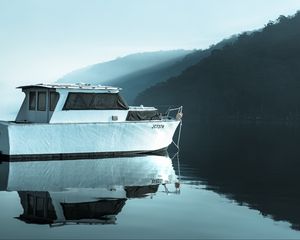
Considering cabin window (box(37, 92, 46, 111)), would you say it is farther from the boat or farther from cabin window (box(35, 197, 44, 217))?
cabin window (box(35, 197, 44, 217))

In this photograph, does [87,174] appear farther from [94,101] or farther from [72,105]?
[94,101]

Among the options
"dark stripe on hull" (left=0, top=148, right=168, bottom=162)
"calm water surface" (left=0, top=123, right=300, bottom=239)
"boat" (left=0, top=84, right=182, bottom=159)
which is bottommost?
"dark stripe on hull" (left=0, top=148, right=168, bottom=162)

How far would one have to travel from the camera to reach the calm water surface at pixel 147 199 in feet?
39.4

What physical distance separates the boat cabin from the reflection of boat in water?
7.54 ft

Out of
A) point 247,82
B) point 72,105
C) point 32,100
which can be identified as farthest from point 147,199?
point 247,82

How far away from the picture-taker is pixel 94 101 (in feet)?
90.0

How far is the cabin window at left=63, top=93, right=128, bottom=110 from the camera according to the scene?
88.0ft

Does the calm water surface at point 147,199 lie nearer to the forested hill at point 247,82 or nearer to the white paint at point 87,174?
the white paint at point 87,174

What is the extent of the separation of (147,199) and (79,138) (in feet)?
37.9

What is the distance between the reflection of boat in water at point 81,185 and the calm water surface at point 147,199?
0.08 feet

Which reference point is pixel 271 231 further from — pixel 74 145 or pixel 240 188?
pixel 74 145

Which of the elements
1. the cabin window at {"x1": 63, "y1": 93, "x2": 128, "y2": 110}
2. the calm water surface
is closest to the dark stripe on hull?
the calm water surface

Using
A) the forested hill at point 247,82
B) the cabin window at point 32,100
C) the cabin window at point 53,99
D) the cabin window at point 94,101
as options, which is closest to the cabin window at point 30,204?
the cabin window at point 53,99

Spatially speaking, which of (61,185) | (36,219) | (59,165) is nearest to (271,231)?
(36,219)
